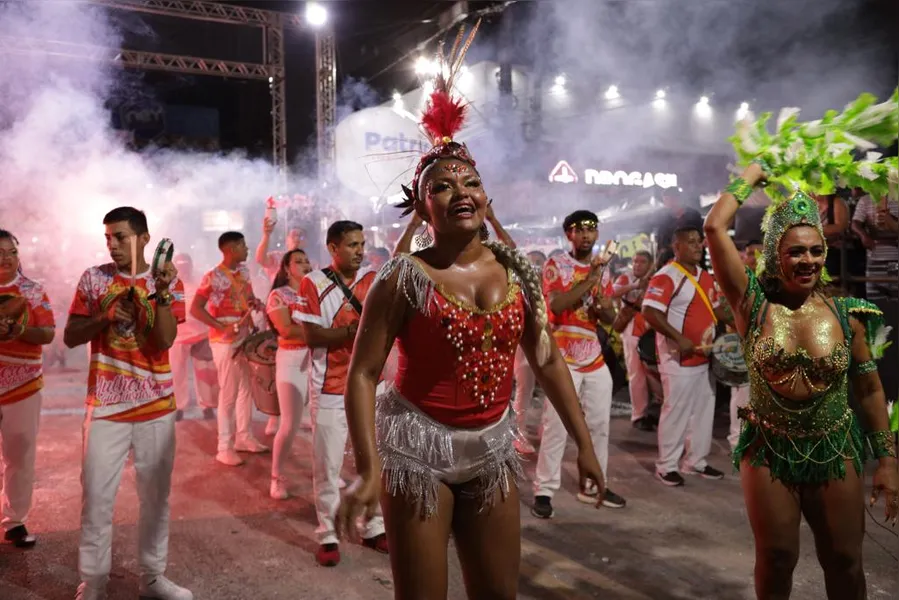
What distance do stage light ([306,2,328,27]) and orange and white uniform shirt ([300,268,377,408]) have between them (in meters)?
10.8

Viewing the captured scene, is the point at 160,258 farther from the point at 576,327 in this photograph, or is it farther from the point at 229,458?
the point at 229,458

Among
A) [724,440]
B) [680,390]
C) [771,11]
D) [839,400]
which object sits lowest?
[724,440]

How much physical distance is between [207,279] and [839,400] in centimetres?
613

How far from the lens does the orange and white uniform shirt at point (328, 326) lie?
181 inches

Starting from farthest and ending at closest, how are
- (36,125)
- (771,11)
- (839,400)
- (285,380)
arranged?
(36,125), (771,11), (285,380), (839,400)

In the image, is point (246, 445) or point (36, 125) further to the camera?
point (36, 125)

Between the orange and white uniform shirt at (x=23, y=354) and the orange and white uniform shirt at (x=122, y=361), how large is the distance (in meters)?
1.10

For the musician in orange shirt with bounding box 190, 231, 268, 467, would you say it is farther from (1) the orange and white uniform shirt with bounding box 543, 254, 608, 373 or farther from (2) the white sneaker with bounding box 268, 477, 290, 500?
(1) the orange and white uniform shirt with bounding box 543, 254, 608, 373

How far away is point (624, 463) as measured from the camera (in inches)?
264

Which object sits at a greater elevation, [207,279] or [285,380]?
[207,279]

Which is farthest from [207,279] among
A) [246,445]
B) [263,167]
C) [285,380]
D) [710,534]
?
[263,167]

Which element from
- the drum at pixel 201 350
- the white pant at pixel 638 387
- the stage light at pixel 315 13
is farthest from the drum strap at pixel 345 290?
the stage light at pixel 315 13

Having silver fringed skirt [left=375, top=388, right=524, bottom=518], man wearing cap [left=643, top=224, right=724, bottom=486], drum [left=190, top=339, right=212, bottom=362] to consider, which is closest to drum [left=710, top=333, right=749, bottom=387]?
man wearing cap [left=643, top=224, right=724, bottom=486]

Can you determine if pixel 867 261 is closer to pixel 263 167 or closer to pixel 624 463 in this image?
pixel 624 463
